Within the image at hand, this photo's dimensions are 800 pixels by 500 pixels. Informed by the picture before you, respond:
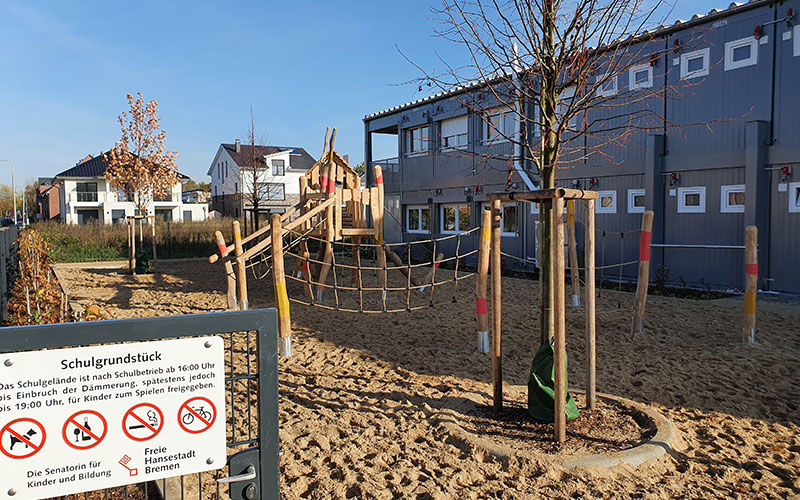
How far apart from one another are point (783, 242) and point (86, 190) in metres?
54.1

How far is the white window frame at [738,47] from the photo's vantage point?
12266mm

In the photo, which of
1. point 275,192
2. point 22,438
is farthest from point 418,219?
point 275,192

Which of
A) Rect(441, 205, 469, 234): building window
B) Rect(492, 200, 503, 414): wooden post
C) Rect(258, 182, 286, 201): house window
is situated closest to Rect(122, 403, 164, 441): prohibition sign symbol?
Rect(492, 200, 503, 414): wooden post

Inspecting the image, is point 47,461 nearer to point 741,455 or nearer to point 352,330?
point 741,455

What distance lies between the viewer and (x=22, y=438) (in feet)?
5.53

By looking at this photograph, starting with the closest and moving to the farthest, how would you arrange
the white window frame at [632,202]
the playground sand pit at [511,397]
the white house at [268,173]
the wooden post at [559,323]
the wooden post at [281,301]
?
1. the playground sand pit at [511,397]
2. the wooden post at [559,323]
3. the wooden post at [281,301]
4. the white window frame at [632,202]
5. the white house at [268,173]

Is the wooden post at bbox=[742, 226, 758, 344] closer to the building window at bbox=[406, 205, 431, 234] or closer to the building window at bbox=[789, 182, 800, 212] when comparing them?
the building window at bbox=[789, 182, 800, 212]

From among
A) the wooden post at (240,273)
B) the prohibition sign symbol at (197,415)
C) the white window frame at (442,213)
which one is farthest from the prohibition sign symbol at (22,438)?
the white window frame at (442,213)

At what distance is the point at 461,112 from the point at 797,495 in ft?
58.6

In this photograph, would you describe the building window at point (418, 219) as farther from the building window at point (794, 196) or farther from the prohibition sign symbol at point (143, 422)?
the prohibition sign symbol at point (143, 422)

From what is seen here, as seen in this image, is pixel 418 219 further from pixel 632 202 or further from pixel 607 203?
pixel 632 202

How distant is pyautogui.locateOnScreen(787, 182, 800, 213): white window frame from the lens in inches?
457

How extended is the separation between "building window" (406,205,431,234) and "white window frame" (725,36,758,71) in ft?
39.4

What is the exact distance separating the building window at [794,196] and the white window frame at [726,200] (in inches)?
36.7
